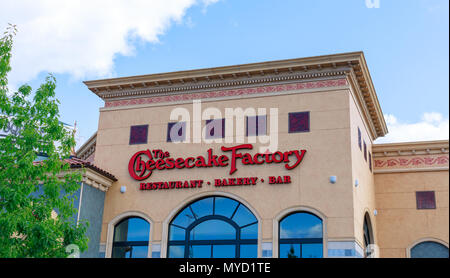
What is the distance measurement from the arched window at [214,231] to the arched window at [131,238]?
1.17 meters

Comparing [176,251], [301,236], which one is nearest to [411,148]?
[301,236]

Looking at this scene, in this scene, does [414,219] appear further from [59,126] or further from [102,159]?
[59,126]

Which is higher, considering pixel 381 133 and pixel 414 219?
pixel 381 133

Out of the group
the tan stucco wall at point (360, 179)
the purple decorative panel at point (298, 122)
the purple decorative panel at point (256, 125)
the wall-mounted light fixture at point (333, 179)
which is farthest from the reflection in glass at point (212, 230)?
the tan stucco wall at point (360, 179)

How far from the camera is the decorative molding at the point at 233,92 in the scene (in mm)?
21969

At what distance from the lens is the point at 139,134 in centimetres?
2378

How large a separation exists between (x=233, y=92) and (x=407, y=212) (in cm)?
1099

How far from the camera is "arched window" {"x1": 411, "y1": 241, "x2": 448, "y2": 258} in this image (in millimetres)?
25141

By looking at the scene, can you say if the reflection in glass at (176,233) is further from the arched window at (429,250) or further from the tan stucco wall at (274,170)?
the arched window at (429,250)

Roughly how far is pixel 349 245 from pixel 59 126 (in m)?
11.5

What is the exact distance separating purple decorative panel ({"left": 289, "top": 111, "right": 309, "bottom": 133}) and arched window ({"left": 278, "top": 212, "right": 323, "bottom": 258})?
138 inches

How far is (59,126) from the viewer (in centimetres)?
1487

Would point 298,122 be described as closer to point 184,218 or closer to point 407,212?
point 184,218
